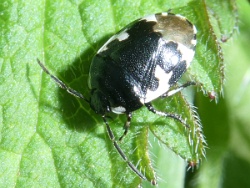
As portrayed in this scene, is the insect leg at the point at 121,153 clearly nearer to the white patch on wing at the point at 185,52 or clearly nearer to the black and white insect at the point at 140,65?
the black and white insect at the point at 140,65

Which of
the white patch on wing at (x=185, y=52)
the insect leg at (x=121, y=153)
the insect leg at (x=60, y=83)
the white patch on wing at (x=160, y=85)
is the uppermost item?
the insect leg at (x=60, y=83)

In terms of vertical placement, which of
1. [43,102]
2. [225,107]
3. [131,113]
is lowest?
[225,107]

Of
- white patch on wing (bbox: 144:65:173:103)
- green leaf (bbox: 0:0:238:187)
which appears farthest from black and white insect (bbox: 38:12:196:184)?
green leaf (bbox: 0:0:238:187)

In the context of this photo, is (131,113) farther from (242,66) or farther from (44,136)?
(242,66)

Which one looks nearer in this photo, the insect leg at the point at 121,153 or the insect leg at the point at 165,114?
the insect leg at the point at 121,153

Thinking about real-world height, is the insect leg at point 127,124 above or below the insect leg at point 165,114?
above

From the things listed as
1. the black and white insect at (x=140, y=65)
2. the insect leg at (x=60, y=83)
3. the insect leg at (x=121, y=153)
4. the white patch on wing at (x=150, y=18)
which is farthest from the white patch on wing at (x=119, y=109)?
the white patch on wing at (x=150, y=18)

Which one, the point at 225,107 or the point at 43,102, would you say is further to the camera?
the point at 225,107

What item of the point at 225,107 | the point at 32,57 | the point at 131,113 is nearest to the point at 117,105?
the point at 131,113
